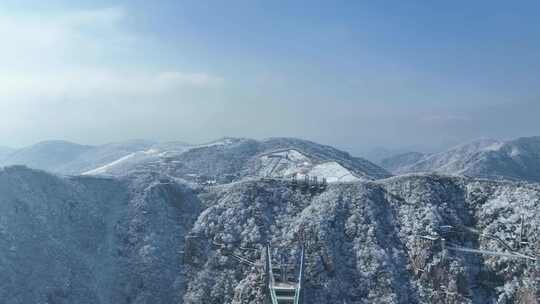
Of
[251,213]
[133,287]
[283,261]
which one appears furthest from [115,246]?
[283,261]

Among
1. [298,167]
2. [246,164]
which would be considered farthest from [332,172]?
[246,164]

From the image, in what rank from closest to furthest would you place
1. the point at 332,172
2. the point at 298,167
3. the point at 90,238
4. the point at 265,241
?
the point at 265,241 < the point at 90,238 < the point at 332,172 < the point at 298,167

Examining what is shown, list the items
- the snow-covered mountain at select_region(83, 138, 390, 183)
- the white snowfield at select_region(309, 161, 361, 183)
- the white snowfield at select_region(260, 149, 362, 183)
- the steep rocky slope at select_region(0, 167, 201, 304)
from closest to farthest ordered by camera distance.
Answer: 1. the steep rocky slope at select_region(0, 167, 201, 304)
2. the white snowfield at select_region(309, 161, 361, 183)
3. the white snowfield at select_region(260, 149, 362, 183)
4. the snow-covered mountain at select_region(83, 138, 390, 183)

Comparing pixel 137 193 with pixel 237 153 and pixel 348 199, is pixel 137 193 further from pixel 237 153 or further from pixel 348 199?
pixel 237 153

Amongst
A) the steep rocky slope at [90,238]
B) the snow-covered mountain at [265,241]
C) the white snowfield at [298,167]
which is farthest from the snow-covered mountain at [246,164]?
the snow-covered mountain at [265,241]

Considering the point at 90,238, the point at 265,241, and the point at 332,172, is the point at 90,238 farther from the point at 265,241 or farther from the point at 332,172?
the point at 332,172

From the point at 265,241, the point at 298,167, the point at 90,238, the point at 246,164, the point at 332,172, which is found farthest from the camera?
the point at 246,164

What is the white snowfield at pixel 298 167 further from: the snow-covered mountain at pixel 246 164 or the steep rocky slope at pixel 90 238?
the steep rocky slope at pixel 90 238

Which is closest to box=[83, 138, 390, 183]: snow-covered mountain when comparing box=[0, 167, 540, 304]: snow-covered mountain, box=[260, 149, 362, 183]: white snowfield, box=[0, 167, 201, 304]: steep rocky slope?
box=[260, 149, 362, 183]: white snowfield

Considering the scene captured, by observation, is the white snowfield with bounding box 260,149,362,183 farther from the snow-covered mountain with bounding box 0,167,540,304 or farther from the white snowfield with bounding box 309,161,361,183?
the snow-covered mountain with bounding box 0,167,540,304
